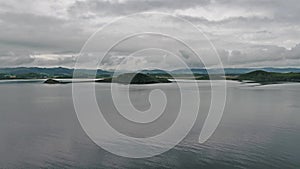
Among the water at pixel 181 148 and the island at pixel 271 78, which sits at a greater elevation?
the island at pixel 271 78

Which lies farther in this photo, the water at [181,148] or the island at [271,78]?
the island at [271,78]

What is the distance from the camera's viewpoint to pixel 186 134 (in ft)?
85.3

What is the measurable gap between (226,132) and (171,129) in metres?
5.38

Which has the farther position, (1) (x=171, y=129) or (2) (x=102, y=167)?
(1) (x=171, y=129)

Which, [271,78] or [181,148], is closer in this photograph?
[181,148]

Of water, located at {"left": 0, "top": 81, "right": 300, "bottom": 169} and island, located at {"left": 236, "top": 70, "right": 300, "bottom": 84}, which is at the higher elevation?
island, located at {"left": 236, "top": 70, "right": 300, "bottom": 84}

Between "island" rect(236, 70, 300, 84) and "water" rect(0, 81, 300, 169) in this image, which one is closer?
"water" rect(0, 81, 300, 169)

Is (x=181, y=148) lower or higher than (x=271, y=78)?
lower

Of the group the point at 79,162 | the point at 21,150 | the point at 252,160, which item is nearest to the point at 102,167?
the point at 79,162

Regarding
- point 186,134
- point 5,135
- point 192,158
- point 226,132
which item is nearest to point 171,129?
point 186,134

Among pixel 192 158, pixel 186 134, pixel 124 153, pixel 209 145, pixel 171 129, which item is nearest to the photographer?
pixel 192 158

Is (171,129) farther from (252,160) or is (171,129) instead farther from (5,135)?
(5,135)

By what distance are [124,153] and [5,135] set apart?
13336 mm

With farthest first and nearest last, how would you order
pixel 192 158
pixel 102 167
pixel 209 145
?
pixel 209 145, pixel 192 158, pixel 102 167
